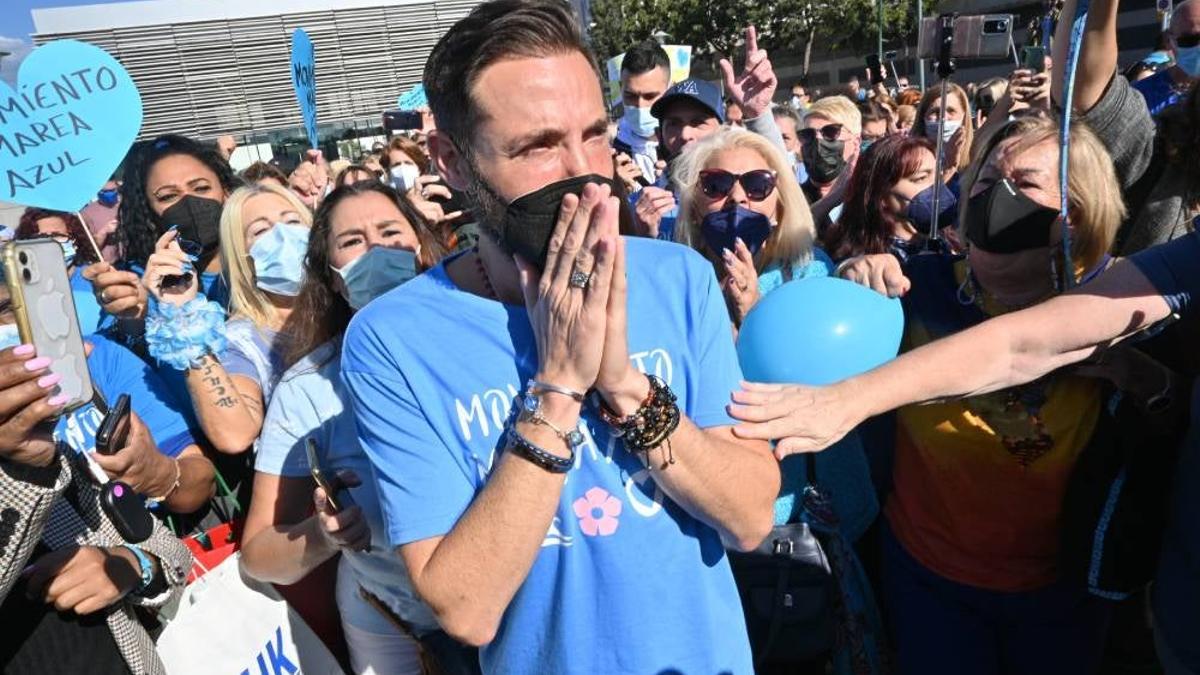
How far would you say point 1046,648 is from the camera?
197 centimetres

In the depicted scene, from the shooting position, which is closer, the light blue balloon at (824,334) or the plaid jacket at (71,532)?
the plaid jacket at (71,532)

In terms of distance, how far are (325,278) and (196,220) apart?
147 centimetres

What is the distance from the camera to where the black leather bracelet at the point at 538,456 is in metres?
1.15

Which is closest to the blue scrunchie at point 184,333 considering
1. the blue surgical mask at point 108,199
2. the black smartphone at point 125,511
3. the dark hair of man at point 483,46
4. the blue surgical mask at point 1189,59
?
the black smartphone at point 125,511

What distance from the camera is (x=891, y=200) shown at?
3.13 metres

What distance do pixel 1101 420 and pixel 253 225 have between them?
9.32 ft

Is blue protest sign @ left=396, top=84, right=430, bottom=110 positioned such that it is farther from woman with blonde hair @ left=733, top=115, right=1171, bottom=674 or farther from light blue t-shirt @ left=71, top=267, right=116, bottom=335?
woman with blonde hair @ left=733, top=115, right=1171, bottom=674

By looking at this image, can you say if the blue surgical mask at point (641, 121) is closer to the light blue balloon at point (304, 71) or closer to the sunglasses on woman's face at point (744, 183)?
the light blue balloon at point (304, 71)

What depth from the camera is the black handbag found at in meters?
2.01

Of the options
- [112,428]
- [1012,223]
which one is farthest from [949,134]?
[112,428]

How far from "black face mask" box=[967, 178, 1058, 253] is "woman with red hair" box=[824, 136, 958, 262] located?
1146 millimetres

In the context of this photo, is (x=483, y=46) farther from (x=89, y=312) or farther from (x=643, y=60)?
(x=643, y=60)

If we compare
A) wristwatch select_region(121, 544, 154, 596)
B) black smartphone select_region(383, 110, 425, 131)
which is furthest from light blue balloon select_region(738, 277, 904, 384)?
black smartphone select_region(383, 110, 425, 131)

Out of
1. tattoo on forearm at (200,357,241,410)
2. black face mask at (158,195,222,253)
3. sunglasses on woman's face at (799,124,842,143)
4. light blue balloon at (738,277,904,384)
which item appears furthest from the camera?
sunglasses on woman's face at (799,124,842,143)
